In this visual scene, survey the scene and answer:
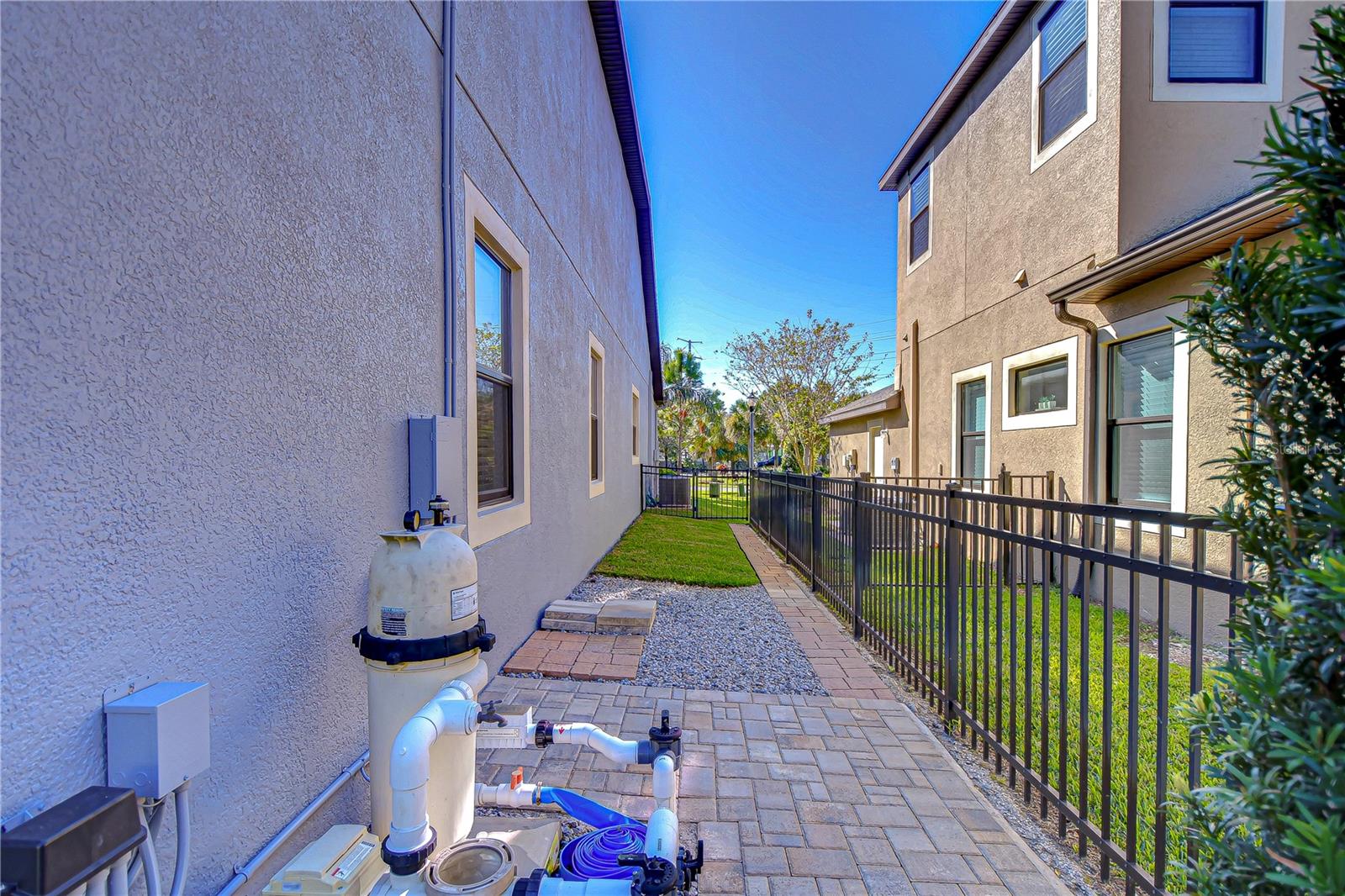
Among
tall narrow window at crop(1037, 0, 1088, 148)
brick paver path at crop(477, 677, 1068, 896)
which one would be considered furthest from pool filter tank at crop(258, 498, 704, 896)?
tall narrow window at crop(1037, 0, 1088, 148)

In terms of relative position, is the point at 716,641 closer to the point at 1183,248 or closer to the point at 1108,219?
the point at 1183,248

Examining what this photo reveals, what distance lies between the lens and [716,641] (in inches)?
200

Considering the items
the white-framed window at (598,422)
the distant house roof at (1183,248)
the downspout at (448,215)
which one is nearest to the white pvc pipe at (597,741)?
the downspout at (448,215)

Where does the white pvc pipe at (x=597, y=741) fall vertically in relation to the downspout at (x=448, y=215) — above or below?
below

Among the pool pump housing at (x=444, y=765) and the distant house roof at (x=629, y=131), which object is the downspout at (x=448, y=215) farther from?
the distant house roof at (x=629, y=131)

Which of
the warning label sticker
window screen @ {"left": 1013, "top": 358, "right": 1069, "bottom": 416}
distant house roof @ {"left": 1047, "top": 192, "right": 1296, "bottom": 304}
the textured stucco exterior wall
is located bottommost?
the warning label sticker

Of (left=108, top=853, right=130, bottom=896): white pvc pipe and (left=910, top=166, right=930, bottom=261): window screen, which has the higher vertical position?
(left=910, top=166, right=930, bottom=261): window screen

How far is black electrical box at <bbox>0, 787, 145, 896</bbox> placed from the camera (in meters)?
1.00

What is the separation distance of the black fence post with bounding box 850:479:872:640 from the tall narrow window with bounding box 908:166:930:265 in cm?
818

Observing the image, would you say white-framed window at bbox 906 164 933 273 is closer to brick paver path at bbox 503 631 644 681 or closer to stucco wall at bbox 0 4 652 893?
brick paver path at bbox 503 631 644 681

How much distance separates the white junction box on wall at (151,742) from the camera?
1316mm

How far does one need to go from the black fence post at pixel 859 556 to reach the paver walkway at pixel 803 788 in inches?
40.7

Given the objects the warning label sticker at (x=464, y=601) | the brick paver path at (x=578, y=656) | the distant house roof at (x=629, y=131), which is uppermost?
the distant house roof at (x=629, y=131)

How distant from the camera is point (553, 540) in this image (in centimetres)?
570
